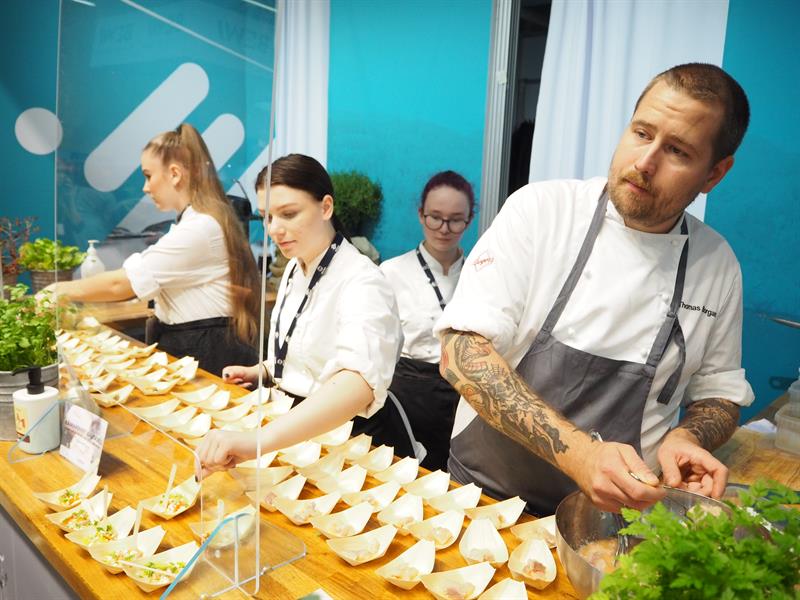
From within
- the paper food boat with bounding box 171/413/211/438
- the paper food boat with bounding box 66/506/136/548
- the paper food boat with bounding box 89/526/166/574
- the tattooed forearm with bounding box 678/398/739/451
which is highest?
the tattooed forearm with bounding box 678/398/739/451

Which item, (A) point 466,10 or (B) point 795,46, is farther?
(A) point 466,10

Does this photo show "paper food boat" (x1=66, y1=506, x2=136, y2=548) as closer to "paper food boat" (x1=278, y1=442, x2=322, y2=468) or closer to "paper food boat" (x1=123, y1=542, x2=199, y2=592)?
"paper food boat" (x1=123, y1=542, x2=199, y2=592)

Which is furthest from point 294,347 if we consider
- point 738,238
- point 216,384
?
point 738,238

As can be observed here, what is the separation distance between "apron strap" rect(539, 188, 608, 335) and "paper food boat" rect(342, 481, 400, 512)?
0.48 m

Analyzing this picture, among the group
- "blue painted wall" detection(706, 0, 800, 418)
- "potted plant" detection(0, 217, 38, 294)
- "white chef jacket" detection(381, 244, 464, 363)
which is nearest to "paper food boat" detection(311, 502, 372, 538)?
"white chef jacket" detection(381, 244, 464, 363)

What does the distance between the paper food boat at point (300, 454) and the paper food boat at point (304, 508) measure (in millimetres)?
152

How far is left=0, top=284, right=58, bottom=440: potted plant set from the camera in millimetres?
1505

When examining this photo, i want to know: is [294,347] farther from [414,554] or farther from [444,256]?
[444,256]

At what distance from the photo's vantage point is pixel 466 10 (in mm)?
3814

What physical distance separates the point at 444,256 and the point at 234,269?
2103 millimetres

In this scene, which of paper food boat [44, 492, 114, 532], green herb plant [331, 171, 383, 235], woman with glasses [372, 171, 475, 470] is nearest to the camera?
paper food boat [44, 492, 114, 532]

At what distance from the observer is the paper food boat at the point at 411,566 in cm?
94

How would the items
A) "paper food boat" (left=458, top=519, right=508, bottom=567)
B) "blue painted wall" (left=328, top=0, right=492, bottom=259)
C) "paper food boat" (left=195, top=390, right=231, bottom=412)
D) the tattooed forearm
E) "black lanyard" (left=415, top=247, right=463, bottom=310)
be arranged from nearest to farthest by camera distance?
"paper food boat" (left=458, top=519, right=508, bottom=567) < the tattooed forearm < "paper food boat" (left=195, top=390, right=231, bottom=412) < "black lanyard" (left=415, top=247, right=463, bottom=310) < "blue painted wall" (left=328, top=0, right=492, bottom=259)

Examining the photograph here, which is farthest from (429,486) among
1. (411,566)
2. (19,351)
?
(19,351)
